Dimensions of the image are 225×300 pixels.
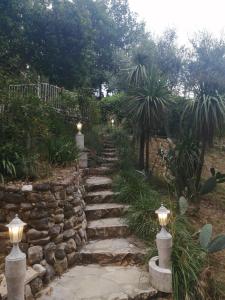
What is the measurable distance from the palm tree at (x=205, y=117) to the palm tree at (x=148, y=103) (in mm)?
921

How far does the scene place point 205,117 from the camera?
6.18m

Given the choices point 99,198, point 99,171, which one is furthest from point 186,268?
point 99,171

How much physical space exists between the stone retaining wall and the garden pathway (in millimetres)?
179

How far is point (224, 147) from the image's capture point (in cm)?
1159

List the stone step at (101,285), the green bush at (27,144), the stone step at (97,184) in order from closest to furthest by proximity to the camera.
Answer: the stone step at (101,285) → the green bush at (27,144) → the stone step at (97,184)

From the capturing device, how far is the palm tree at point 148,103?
23.7ft

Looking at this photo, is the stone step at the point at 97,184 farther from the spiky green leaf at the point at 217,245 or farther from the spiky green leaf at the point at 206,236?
the spiky green leaf at the point at 217,245

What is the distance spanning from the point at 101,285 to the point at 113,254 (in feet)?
2.11

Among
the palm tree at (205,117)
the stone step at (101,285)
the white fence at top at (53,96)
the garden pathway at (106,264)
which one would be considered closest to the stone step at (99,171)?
the garden pathway at (106,264)

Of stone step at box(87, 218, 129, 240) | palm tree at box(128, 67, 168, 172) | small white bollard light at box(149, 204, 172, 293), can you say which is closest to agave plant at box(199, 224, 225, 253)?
small white bollard light at box(149, 204, 172, 293)

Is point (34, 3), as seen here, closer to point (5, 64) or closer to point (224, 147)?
point (5, 64)

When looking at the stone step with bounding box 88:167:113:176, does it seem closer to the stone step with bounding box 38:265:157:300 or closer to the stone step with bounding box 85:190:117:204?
the stone step with bounding box 85:190:117:204

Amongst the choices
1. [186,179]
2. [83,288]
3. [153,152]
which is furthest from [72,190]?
[153,152]

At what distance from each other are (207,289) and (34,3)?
47.2 feet
